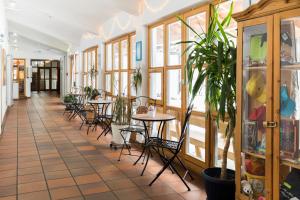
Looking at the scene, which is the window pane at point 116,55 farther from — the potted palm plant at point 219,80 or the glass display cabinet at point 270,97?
the glass display cabinet at point 270,97

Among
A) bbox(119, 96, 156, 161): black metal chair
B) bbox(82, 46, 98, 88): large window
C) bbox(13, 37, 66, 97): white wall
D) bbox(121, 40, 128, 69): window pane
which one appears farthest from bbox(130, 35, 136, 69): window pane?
bbox(13, 37, 66, 97): white wall

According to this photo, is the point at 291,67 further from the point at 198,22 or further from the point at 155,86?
the point at 155,86

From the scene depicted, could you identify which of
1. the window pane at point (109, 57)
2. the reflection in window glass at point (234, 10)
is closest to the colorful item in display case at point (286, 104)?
the reflection in window glass at point (234, 10)

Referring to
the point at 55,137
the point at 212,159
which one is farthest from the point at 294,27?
the point at 55,137

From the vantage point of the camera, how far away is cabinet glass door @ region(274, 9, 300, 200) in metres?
2.21

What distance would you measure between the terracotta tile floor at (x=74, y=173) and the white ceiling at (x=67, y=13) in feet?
9.06

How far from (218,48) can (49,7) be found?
261 inches

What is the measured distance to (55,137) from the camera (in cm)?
640

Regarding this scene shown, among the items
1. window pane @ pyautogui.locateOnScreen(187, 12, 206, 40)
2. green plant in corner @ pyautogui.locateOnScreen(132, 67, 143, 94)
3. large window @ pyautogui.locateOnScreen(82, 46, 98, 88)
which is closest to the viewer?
window pane @ pyautogui.locateOnScreen(187, 12, 206, 40)

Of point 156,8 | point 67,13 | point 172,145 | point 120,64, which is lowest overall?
point 172,145

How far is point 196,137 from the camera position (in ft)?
14.3

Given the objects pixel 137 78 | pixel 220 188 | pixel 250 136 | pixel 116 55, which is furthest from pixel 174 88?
pixel 116 55

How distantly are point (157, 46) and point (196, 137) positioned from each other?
1.96 m

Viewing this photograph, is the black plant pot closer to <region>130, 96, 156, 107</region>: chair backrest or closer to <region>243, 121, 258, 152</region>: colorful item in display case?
<region>243, 121, 258, 152</region>: colorful item in display case
